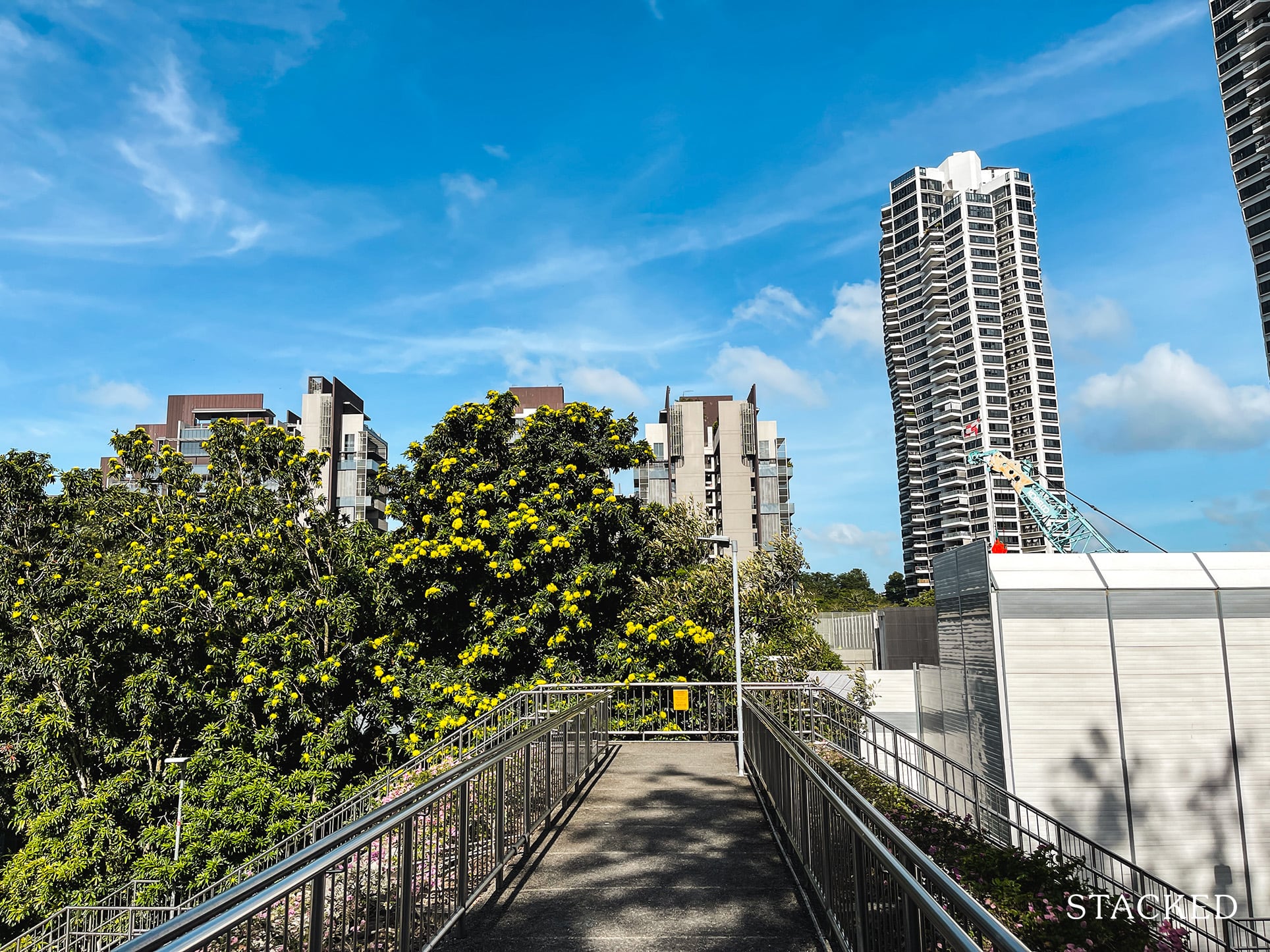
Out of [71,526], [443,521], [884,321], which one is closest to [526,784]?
[443,521]

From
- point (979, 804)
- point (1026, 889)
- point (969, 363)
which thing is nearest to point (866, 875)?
point (1026, 889)

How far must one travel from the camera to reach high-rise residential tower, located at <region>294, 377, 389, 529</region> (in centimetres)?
8025

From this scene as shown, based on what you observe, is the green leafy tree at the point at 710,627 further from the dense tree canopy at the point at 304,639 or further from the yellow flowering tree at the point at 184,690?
the yellow flowering tree at the point at 184,690

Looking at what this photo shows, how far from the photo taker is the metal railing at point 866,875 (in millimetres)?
2707

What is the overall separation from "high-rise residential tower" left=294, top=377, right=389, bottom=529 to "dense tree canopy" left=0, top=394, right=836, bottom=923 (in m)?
59.6

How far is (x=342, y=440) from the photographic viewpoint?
82875 millimetres

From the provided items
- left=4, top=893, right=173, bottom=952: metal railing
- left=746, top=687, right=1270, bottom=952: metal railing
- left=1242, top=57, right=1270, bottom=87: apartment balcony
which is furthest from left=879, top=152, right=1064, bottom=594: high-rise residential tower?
left=4, top=893, right=173, bottom=952: metal railing

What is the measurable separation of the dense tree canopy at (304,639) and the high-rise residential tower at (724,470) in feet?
174

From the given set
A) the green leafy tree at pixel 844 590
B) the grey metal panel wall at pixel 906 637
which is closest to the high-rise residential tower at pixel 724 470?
the green leafy tree at pixel 844 590

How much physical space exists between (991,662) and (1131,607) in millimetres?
2386

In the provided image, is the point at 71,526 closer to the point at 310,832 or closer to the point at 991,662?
the point at 310,832

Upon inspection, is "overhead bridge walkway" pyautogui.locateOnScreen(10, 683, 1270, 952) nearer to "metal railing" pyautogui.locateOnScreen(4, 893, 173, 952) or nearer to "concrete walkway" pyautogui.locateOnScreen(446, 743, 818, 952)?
"concrete walkway" pyautogui.locateOnScreen(446, 743, 818, 952)

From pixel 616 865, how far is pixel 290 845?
11.8 meters

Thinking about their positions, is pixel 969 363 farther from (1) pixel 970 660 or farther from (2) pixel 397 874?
(2) pixel 397 874
